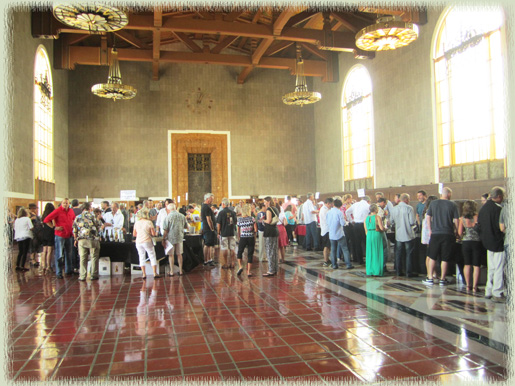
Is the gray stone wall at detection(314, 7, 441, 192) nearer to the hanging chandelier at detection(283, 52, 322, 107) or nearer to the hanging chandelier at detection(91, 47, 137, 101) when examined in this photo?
the hanging chandelier at detection(283, 52, 322, 107)

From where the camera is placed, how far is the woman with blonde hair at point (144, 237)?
22.2 ft

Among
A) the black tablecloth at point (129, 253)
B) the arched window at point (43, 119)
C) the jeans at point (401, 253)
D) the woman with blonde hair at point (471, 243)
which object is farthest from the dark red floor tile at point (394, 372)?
the arched window at point (43, 119)

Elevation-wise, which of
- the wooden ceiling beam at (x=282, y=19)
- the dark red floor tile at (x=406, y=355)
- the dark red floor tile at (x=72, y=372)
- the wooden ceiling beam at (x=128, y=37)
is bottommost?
the dark red floor tile at (x=72, y=372)

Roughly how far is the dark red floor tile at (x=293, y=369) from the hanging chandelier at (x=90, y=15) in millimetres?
8167

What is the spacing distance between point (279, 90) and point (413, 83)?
359 inches

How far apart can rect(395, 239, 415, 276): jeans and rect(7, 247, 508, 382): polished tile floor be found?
307 mm

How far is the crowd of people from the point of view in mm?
5203

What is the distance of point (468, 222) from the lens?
5230mm

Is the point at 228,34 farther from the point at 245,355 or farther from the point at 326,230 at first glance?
the point at 245,355

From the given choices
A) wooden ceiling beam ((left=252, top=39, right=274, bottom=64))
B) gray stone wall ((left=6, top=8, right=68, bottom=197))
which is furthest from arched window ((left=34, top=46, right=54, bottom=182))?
wooden ceiling beam ((left=252, top=39, right=274, bottom=64))

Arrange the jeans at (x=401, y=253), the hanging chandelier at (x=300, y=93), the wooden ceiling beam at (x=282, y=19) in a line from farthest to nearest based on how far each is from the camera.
Answer: the hanging chandelier at (x=300, y=93) < the wooden ceiling beam at (x=282, y=19) < the jeans at (x=401, y=253)

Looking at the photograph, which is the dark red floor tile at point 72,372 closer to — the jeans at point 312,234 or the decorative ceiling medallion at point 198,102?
the jeans at point 312,234

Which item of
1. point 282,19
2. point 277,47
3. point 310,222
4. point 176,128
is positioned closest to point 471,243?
point 310,222

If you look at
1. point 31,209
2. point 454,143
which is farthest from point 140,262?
point 454,143
